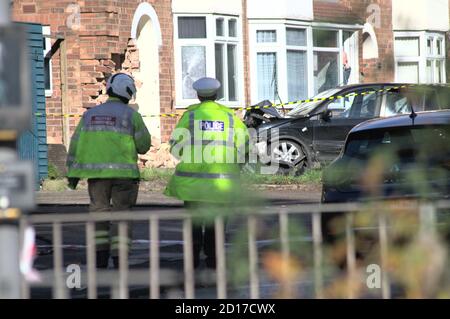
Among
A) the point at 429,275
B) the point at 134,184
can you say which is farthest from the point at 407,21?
the point at 134,184

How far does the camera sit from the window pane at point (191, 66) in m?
26.3

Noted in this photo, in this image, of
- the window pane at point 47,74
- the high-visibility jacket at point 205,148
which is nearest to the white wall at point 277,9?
the window pane at point 47,74

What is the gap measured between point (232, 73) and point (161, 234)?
1443 centimetres

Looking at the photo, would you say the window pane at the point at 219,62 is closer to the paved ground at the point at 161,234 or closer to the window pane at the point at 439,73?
the paved ground at the point at 161,234

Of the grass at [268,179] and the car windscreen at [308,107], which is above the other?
Result: the car windscreen at [308,107]

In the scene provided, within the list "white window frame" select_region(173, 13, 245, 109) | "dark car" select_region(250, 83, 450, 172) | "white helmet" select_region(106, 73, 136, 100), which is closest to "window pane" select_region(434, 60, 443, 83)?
"white helmet" select_region(106, 73, 136, 100)

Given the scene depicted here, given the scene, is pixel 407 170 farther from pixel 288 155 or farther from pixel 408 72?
pixel 288 155

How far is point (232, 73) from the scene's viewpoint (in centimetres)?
2761

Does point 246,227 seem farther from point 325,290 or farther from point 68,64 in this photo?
point 68,64

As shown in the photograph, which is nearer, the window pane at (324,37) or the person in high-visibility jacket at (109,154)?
the window pane at (324,37)

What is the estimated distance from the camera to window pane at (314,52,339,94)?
29.5 metres

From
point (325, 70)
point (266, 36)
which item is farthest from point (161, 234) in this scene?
point (325, 70)

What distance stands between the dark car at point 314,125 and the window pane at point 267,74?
470 cm
